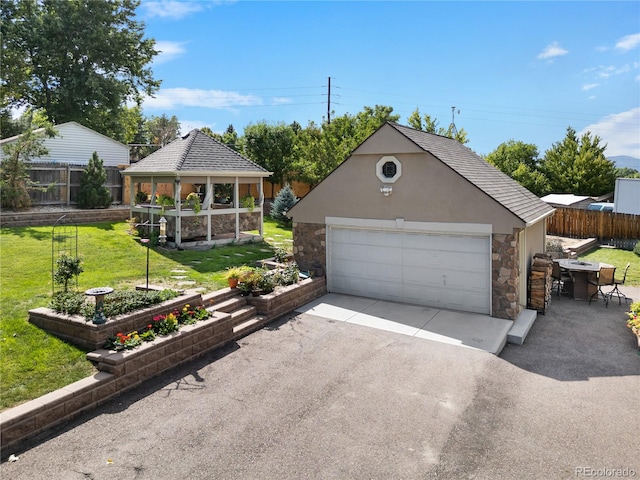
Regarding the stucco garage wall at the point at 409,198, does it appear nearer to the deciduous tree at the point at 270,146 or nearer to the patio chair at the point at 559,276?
the patio chair at the point at 559,276

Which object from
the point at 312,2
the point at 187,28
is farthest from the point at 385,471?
Result: the point at 187,28

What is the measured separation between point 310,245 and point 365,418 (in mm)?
7368

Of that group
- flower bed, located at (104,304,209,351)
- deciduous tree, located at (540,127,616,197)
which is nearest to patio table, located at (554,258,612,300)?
flower bed, located at (104,304,209,351)

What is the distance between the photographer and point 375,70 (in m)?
21.4

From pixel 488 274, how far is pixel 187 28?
45.7ft

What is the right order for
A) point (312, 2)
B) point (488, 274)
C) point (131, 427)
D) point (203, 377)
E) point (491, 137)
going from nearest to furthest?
point (131, 427) < point (203, 377) < point (488, 274) < point (312, 2) < point (491, 137)

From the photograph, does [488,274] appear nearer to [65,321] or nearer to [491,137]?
[65,321]

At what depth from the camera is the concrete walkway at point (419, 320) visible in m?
8.88

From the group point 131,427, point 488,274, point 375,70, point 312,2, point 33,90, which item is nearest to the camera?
point 131,427

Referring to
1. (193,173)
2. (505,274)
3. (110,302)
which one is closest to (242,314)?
(110,302)

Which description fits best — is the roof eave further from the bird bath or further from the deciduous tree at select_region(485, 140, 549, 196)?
the deciduous tree at select_region(485, 140, 549, 196)

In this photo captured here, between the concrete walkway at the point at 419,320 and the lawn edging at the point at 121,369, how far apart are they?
1.87 metres

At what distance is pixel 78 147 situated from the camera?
22891 mm

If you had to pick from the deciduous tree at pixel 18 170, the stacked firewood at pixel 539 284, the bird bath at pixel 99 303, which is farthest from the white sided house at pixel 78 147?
the stacked firewood at pixel 539 284
